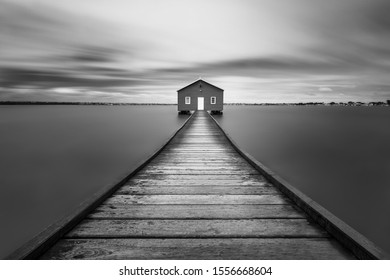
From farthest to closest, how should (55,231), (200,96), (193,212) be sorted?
(200,96)
(193,212)
(55,231)

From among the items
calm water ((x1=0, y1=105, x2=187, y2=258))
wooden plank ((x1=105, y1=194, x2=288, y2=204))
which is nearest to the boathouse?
calm water ((x1=0, y1=105, x2=187, y2=258))

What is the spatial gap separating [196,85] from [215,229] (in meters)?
30.7

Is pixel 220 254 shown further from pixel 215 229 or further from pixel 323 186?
pixel 323 186

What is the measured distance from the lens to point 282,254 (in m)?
1.89

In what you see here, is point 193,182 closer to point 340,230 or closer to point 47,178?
point 340,230

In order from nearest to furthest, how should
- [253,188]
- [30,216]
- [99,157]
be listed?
[253,188] → [30,216] → [99,157]

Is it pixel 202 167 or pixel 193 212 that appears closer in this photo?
pixel 193 212

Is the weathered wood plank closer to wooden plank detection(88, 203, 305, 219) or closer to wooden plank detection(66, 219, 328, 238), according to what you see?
wooden plank detection(88, 203, 305, 219)

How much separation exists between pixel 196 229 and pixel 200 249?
317 mm

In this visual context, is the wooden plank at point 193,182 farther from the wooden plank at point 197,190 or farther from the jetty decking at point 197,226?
the wooden plank at point 197,190

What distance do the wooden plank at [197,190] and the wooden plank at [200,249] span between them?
1172 millimetres

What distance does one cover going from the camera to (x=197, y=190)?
11.0 ft

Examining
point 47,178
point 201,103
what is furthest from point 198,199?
point 201,103
